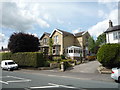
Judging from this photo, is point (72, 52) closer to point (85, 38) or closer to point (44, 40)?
point (85, 38)

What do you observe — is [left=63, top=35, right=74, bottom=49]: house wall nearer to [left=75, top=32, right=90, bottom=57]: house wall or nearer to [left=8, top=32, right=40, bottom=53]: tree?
[left=75, top=32, right=90, bottom=57]: house wall

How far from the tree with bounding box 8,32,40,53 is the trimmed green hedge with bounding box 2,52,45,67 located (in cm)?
154

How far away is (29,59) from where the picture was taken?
73.7 feet

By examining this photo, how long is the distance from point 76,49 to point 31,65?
15.4 m

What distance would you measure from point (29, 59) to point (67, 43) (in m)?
15.9

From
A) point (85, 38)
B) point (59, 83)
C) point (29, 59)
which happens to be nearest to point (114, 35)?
point (85, 38)

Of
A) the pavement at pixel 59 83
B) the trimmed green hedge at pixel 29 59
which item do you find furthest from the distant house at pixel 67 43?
the pavement at pixel 59 83

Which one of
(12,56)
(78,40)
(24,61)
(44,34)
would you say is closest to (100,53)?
(24,61)

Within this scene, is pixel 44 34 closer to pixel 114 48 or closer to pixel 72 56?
pixel 72 56

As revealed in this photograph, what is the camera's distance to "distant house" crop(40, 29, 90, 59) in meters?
33.3

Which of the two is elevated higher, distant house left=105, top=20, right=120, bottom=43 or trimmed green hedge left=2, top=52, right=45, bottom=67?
distant house left=105, top=20, right=120, bottom=43

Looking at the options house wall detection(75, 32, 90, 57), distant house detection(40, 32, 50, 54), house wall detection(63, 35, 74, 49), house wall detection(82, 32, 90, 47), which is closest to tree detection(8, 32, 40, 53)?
distant house detection(40, 32, 50, 54)

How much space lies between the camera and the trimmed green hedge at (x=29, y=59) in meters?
21.5

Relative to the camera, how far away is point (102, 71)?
1530cm
